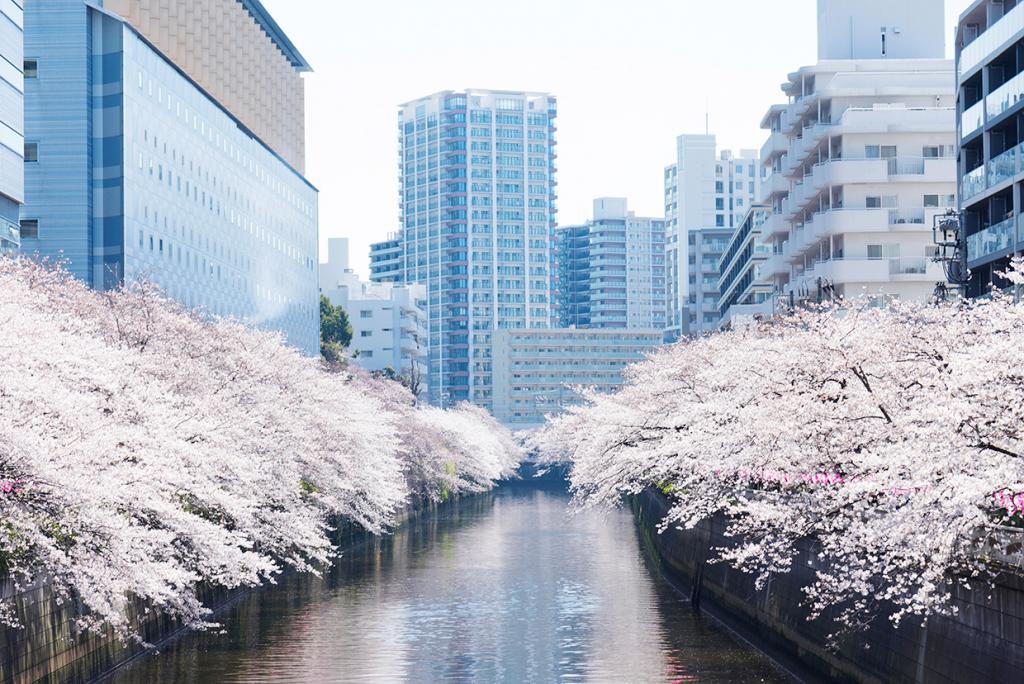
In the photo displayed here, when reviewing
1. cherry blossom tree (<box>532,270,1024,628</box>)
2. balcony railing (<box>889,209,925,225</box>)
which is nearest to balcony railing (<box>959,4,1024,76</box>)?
cherry blossom tree (<box>532,270,1024,628</box>)

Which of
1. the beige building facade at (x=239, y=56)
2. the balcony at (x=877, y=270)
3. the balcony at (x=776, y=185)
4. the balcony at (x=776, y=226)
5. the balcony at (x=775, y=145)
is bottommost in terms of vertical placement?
the balcony at (x=877, y=270)

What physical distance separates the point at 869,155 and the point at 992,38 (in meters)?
22.0

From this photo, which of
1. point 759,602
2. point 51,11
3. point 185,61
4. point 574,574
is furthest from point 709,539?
point 185,61

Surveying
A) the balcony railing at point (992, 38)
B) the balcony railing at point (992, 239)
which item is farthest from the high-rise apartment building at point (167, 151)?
the balcony railing at point (992, 38)

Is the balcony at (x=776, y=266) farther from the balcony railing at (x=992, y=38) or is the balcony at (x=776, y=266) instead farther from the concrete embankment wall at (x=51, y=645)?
the concrete embankment wall at (x=51, y=645)

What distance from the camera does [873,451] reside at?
26.7 metres

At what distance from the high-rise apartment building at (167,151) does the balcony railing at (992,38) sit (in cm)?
3838

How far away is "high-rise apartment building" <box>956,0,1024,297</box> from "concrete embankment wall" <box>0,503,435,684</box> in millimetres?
31320

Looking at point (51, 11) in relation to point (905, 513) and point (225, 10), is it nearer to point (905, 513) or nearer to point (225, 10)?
point (225, 10)

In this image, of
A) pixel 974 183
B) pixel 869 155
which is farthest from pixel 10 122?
pixel 869 155

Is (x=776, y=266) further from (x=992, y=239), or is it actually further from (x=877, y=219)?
(x=992, y=239)

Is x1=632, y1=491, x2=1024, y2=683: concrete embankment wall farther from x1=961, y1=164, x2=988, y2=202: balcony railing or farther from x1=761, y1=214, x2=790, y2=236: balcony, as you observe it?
x1=761, y1=214, x2=790, y2=236: balcony

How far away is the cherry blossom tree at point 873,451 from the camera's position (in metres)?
20.9

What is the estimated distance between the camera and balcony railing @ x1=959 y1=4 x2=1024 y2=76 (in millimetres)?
51125
